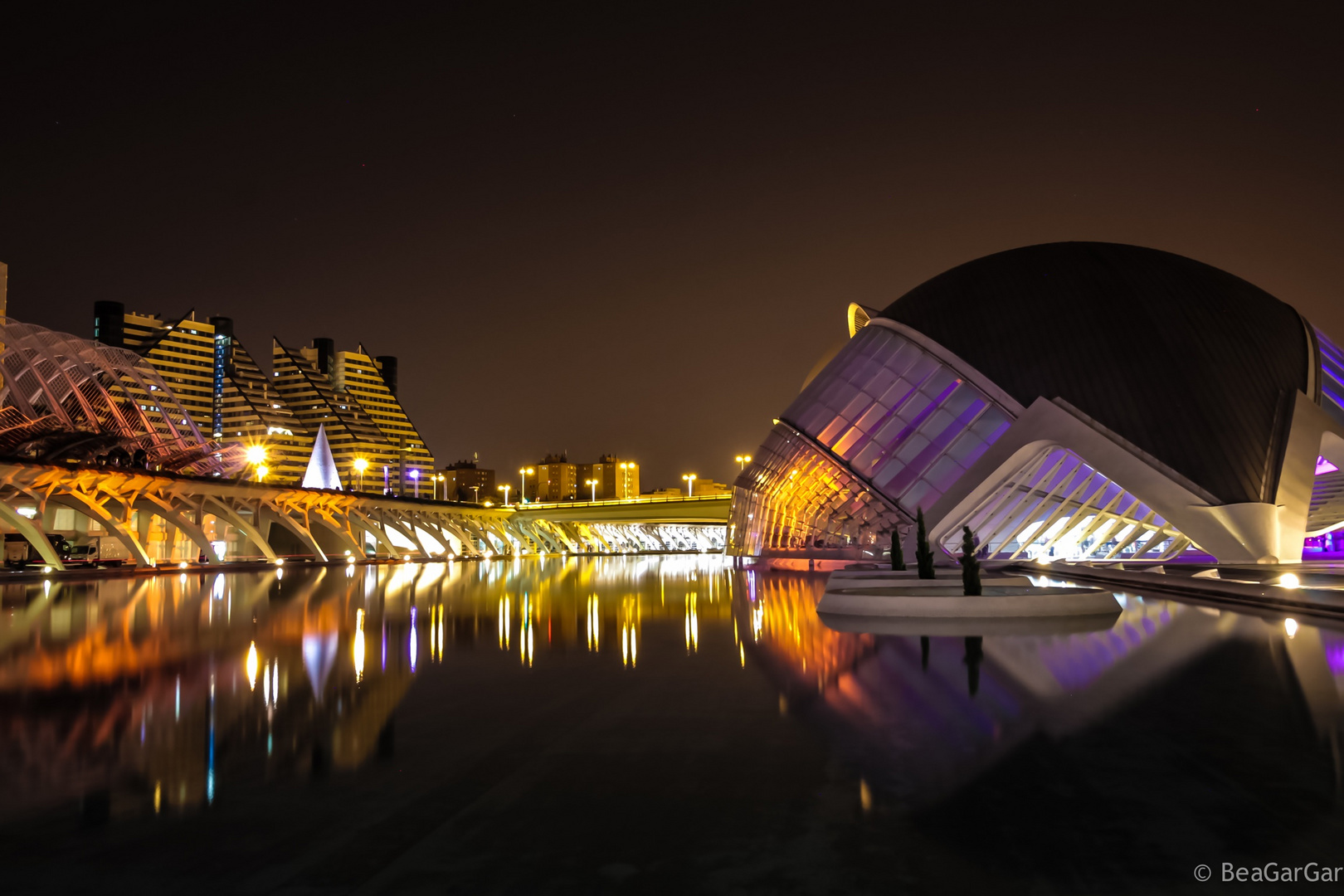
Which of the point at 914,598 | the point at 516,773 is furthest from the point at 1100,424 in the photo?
the point at 516,773

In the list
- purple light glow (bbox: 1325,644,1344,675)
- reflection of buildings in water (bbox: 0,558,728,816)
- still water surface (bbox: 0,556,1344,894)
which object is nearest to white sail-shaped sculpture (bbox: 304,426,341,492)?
reflection of buildings in water (bbox: 0,558,728,816)

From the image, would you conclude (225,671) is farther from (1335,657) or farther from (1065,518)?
(1065,518)

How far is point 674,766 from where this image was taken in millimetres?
5883

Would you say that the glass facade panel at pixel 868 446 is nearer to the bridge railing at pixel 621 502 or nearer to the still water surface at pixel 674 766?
the still water surface at pixel 674 766

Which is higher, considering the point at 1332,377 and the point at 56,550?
the point at 1332,377

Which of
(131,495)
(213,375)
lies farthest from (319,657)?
(213,375)

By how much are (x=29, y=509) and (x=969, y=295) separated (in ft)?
165

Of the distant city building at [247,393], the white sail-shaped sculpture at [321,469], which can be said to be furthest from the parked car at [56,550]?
the distant city building at [247,393]

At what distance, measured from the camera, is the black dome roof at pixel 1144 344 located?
3033 centimetres

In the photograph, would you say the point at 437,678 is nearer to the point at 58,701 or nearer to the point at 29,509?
the point at 58,701

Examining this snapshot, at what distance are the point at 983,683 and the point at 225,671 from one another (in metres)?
7.80

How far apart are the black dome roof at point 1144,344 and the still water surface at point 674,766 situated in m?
20.3

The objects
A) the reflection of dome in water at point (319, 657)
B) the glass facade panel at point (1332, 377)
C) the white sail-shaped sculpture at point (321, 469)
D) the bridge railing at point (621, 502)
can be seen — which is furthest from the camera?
the bridge railing at point (621, 502)

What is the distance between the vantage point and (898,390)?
3812cm
